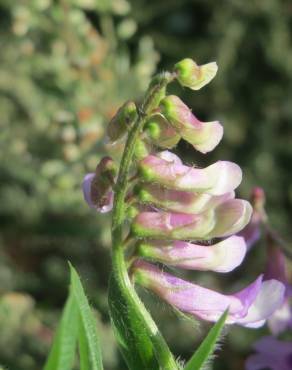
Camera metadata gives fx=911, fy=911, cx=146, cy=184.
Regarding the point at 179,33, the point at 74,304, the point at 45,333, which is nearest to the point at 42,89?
the point at 45,333

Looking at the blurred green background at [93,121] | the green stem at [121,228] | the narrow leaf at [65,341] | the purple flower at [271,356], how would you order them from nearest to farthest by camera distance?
the narrow leaf at [65,341] < the green stem at [121,228] < the purple flower at [271,356] < the blurred green background at [93,121]

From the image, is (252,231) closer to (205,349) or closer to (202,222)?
(202,222)

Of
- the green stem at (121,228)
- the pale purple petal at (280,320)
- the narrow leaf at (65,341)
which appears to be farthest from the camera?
the pale purple petal at (280,320)

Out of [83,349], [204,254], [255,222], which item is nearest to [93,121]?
[255,222]

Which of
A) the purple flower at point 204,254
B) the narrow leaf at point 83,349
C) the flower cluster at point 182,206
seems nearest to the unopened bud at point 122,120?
the flower cluster at point 182,206

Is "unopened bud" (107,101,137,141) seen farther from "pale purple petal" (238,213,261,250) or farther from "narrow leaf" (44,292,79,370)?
"pale purple petal" (238,213,261,250)

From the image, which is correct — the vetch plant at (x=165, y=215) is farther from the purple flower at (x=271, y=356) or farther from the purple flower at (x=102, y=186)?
the purple flower at (x=271, y=356)

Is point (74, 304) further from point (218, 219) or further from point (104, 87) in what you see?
point (104, 87)
